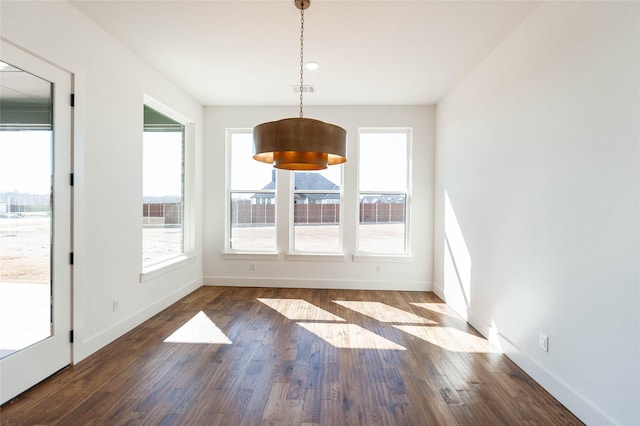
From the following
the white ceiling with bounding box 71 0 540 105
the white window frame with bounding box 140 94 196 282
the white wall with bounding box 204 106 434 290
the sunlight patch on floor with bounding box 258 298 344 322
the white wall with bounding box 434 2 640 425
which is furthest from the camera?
the white wall with bounding box 204 106 434 290

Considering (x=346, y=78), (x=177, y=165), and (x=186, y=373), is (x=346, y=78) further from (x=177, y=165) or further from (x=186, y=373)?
(x=186, y=373)

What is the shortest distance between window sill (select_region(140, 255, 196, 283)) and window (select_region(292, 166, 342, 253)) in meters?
1.65

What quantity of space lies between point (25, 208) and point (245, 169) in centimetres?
312

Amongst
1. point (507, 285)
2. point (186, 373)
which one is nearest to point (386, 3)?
point (507, 285)

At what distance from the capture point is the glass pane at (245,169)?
200 inches

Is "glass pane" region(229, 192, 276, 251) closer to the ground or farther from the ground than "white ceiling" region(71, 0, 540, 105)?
closer to the ground

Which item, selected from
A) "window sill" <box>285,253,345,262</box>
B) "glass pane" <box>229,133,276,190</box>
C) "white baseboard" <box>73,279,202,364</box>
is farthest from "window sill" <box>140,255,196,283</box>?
"window sill" <box>285,253,345,262</box>

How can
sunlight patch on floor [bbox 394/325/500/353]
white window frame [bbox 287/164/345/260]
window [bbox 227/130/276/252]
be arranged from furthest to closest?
window [bbox 227/130/276/252] → white window frame [bbox 287/164/345/260] → sunlight patch on floor [bbox 394/325/500/353]

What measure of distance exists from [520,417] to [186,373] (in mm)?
2377

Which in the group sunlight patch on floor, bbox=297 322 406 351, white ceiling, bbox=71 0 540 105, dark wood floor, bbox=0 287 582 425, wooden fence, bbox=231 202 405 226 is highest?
white ceiling, bbox=71 0 540 105

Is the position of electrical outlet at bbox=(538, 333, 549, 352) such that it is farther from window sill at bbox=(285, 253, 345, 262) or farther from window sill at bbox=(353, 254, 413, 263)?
window sill at bbox=(285, 253, 345, 262)

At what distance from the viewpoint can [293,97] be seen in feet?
14.7

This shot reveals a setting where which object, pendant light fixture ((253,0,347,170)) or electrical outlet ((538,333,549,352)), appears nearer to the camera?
pendant light fixture ((253,0,347,170))

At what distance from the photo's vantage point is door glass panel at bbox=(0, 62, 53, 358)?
6.74 ft
